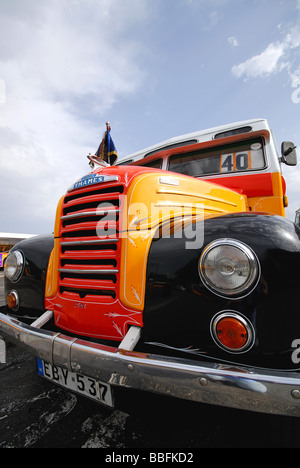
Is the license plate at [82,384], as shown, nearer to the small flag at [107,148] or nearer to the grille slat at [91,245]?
the grille slat at [91,245]

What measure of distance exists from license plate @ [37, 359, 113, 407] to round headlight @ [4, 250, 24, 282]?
31.9 inches

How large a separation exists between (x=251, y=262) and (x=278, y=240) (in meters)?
0.21

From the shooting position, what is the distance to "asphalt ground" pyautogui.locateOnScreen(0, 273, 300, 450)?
134cm

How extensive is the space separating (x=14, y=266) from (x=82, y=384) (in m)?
1.21

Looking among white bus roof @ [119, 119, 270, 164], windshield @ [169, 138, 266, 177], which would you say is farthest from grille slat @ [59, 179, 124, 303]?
white bus roof @ [119, 119, 270, 164]

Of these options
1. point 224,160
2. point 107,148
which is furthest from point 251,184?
point 107,148

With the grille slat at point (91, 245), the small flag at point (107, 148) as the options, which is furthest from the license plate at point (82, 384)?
the small flag at point (107, 148)

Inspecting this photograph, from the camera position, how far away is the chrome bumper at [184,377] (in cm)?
99

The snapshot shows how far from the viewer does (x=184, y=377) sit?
110cm

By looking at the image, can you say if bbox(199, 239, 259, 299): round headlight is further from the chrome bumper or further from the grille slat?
the grille slat

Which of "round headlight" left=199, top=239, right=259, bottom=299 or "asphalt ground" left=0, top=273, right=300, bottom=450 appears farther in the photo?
"asphalt ground" left=0, top=273, right=300, bottom=450

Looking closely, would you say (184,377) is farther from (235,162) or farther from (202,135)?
(202,135)

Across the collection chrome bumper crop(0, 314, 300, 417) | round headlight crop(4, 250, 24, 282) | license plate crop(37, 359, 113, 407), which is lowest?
license plate crop(37, 359, 113, 407)
